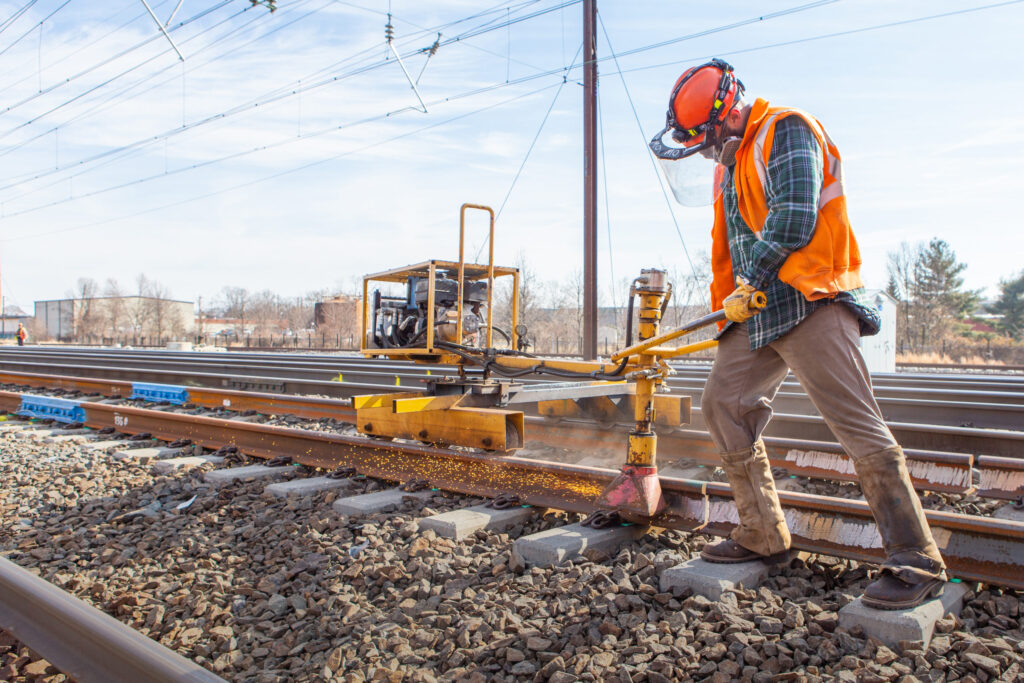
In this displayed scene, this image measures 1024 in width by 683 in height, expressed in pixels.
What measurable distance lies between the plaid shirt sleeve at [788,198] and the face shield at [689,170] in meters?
0.43

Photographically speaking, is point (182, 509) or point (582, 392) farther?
point (582, 392)

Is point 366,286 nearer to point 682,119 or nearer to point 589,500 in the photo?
point 589,500

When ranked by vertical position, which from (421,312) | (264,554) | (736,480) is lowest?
(264,554)

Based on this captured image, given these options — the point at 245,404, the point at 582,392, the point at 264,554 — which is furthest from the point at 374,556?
the point at 245,404

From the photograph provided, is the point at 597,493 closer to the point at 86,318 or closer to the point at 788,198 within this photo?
the point at 788,198

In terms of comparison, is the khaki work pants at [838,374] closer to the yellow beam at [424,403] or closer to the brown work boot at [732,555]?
the brown work boot at [732,555]

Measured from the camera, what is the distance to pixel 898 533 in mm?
2596

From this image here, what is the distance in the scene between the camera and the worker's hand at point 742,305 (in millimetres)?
2652

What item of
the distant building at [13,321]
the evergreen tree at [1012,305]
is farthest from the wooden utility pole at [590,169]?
the distant building at [13,321]

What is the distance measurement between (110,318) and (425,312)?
98130mm

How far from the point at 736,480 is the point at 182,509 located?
342 centimetres

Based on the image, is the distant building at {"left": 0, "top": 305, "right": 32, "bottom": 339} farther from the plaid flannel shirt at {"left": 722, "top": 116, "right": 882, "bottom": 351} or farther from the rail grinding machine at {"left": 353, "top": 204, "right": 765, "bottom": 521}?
the plaid flannel shirt at {"left": 722, "top": 116, "right": 882, "bottom": 351}

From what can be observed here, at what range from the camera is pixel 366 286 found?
627 centimetres

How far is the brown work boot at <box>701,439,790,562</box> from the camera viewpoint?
301 cm
